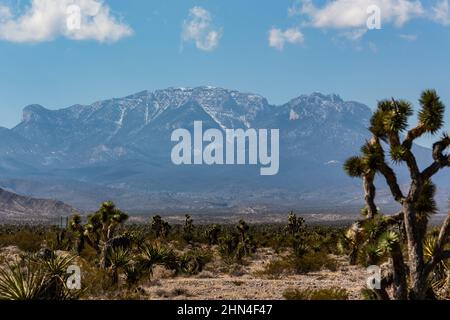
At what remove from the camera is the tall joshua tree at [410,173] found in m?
13.8

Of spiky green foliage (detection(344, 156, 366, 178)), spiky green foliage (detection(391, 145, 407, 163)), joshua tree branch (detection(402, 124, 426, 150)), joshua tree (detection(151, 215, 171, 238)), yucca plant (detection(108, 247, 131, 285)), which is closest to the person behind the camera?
spiky green foliage (detection(391, 145, 407, 163))

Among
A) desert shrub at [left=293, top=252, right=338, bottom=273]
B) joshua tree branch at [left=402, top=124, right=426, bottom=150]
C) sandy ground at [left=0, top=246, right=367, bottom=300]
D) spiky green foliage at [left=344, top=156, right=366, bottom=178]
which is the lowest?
sandy ground at [left=0, top=246, right=367, bottom=300]

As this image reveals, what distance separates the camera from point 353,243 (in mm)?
14820

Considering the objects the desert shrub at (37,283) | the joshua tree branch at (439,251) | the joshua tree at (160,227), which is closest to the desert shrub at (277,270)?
the desert shrub at (37,283)

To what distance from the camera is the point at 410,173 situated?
46.5 feet

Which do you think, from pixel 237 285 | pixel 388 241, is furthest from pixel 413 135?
pixel 237 285

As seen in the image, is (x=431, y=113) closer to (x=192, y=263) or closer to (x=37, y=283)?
(x=37, y=283)

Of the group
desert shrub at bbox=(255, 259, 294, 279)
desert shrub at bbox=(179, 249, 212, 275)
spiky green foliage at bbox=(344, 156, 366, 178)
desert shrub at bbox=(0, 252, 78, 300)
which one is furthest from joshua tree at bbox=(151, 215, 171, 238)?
spiky green foliage at bbox=(344, 156, 366, 178)

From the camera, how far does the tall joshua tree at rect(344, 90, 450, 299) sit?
13.8 metres

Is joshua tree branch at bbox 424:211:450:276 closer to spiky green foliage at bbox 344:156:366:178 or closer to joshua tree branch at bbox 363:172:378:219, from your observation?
joshua tree branch at bbox 363:172:378:219
